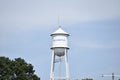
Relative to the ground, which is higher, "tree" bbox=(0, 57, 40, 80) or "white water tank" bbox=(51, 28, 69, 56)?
"white water tank" bbox=(51, 28, 69, 56)

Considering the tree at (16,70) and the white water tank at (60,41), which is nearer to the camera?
the tree at (16,70)

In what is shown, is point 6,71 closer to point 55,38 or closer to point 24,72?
point 24,72

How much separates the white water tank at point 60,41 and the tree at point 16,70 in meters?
6.17

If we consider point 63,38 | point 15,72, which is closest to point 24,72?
point 15,72

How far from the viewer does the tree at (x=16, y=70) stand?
403 ft

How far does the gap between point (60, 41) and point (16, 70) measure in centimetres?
982

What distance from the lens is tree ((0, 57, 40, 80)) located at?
122750 millimetres

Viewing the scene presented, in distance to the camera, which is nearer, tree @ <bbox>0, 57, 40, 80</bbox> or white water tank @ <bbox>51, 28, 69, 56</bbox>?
tree @ <bbox>0, 57, 40, 80</bbox>

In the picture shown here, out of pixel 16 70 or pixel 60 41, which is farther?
pixel 60 41

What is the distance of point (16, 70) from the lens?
12362cm

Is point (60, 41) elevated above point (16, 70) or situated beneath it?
elevated above

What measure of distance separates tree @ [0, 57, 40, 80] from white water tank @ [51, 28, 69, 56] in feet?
20.2

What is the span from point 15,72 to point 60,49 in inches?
384

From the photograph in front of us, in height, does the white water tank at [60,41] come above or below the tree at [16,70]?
above
